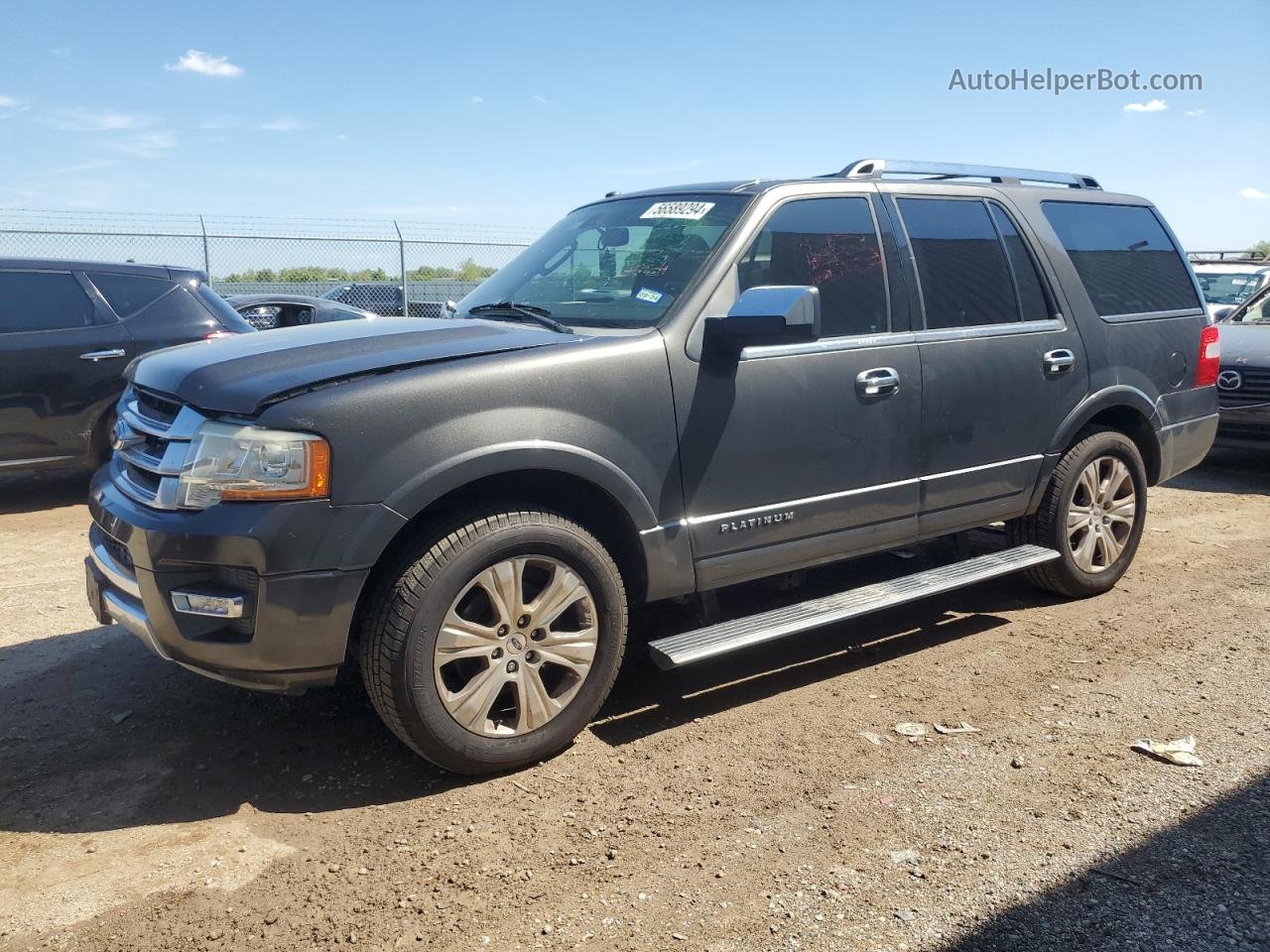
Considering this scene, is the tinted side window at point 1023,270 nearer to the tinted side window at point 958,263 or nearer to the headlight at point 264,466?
the tinted side window at point 958,263

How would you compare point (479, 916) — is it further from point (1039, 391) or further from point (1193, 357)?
point (1193, 357)

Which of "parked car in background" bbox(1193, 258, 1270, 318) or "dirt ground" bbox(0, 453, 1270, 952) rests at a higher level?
"parked car in background" bbox(1193, 258, 1270, 318)

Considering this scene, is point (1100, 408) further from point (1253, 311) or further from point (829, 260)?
point (1253, 311)

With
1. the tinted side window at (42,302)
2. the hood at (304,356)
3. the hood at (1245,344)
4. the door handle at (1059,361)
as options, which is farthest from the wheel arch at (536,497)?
the hood at (1245,344)

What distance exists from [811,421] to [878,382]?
379 mm

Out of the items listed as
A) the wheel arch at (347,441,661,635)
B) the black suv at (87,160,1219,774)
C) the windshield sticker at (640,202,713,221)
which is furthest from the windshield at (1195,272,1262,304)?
the wheel arch at (347,441,661,635)

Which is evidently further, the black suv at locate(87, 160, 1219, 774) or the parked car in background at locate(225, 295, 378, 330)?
the parked car in background at locate(225, 295, 378, 330)

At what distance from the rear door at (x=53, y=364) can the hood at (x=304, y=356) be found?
4.00m

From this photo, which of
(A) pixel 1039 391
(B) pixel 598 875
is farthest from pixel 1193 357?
(B) pixel 598 875

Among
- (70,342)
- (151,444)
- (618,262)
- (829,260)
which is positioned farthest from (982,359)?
(70,342)

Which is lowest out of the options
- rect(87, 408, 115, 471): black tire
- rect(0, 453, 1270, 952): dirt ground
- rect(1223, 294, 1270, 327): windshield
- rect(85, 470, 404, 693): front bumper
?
rect(0, 453, 1270, 952): dirt ground

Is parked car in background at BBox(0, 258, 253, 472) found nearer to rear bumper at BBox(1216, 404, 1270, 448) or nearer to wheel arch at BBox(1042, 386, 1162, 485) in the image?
wheel arch at BBox(1042, 386, 1162, 485)

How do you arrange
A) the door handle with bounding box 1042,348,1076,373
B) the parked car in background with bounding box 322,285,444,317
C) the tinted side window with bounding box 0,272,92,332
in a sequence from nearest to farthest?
the door handle with bounding box 1042,348,1076,373
the tinted side window with bounding box 0,272,92,332
the parked car in background with bounding box 322,285,444,317

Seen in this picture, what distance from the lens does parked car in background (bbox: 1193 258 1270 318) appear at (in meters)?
14.5
